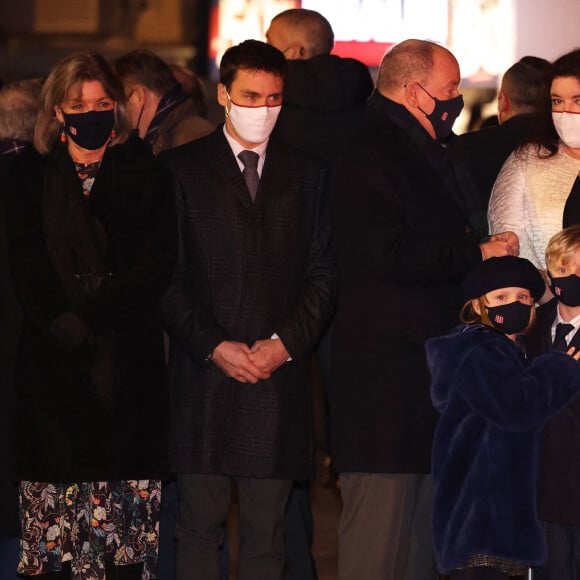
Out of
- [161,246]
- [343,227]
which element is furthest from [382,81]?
[161,246]

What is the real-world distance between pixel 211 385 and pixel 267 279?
1.31ft

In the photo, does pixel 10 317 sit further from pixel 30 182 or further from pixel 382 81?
pixel 382 81

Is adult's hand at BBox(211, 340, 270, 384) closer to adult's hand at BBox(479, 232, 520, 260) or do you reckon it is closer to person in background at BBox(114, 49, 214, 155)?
adult's hand at BBox(479, 232, 520, 260)

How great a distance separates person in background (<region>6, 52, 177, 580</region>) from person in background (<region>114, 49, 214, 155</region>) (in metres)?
1.18

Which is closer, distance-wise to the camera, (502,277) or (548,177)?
(502,277)

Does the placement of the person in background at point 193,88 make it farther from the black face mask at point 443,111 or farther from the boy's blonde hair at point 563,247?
the boy's blonde hair at point 563,247

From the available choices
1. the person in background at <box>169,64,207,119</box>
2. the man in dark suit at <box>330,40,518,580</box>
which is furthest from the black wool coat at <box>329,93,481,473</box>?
the person in background at <box>169,64,207,119</box>

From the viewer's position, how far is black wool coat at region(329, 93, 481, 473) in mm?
4516

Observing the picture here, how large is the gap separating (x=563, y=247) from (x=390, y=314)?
60 cm

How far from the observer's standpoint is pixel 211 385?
181 inches

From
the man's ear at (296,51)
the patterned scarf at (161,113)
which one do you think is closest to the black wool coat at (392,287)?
the man's ear at (296,51)

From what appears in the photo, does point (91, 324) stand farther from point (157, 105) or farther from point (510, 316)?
point (157, 105)

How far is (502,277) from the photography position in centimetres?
437

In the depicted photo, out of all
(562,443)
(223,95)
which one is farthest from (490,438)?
(223,95)
